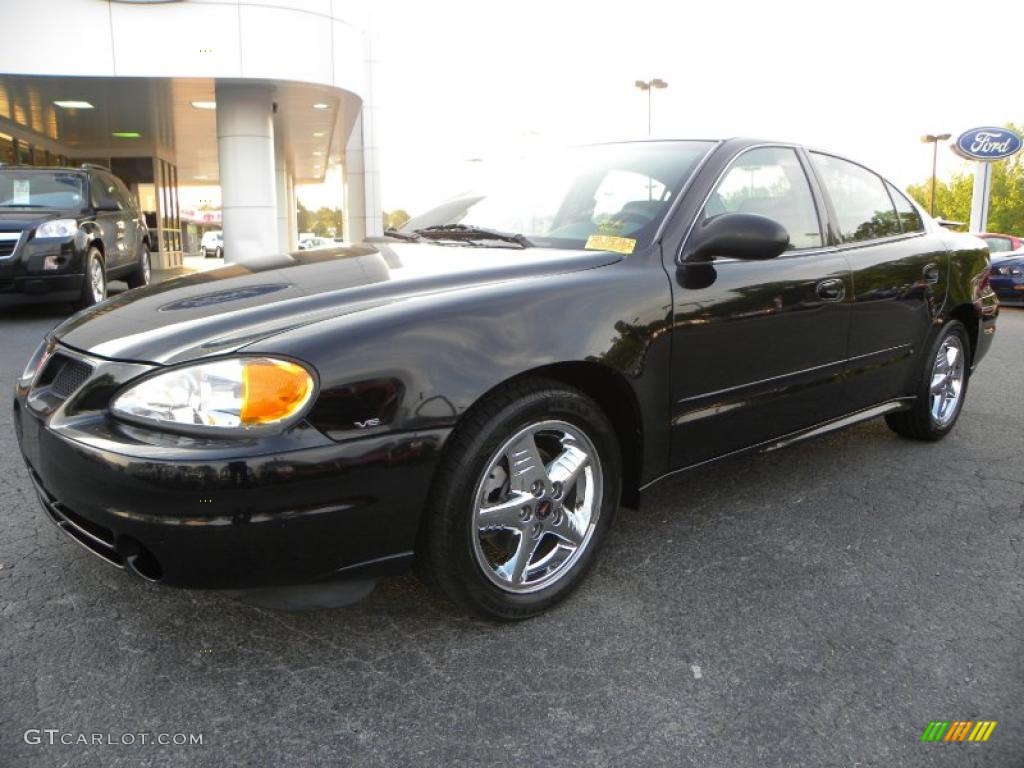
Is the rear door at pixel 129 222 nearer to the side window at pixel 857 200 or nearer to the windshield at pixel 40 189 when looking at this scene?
the windshield at pixel 40 189

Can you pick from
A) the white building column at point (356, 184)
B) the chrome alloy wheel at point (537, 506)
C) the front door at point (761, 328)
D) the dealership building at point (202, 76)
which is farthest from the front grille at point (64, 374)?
the white building column at point (356, 184)

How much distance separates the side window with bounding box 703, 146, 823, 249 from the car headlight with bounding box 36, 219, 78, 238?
778 centimetres

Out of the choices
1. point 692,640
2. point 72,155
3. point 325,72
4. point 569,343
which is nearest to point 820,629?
point 692,640

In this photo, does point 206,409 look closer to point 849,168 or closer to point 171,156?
point 849,168

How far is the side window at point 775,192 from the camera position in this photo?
3.21 metres

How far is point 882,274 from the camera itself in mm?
3729

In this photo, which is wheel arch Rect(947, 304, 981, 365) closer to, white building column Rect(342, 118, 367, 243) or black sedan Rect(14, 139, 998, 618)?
black sedan Rect(14, 139, 998, 618)

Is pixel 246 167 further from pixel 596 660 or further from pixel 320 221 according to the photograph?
pixel 320 221

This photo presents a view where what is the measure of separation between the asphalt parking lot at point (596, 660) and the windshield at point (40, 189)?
715 centimetres

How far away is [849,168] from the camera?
3.93 m

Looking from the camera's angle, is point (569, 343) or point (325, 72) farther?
point (325, 72)

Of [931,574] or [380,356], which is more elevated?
[380,356]

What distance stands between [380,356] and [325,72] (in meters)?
15.0

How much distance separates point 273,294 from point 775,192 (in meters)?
2.06
